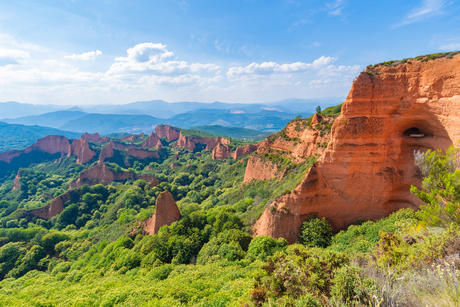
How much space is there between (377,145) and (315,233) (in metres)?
10.2

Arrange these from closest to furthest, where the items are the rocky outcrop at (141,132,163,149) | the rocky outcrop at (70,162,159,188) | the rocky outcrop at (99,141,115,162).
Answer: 1. the rocky outcrop at (70,162,159,188)
2. the rocky outcrop at (99,141,115,162)
3. the rocky outcrop at (141,132,163,149)

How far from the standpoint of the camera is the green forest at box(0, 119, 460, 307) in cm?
784

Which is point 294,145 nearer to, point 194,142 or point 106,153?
point 106,153

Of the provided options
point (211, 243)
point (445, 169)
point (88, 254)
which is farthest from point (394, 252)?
point (88, 254)

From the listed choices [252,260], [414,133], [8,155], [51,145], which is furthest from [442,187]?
[8,155]

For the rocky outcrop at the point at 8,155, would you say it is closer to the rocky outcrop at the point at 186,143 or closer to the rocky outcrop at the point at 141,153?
the rocky outcrop at the point at 141,153

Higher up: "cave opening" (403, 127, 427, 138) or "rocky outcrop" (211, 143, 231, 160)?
"cave opening" (403, 127, 427, 138)

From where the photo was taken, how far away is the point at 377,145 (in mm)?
19906

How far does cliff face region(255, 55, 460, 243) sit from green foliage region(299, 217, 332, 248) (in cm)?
71

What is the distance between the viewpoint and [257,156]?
46438 millimetres

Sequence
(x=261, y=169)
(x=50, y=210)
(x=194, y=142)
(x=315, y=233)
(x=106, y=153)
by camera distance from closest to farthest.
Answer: (x=315, y=233) → (x=261, y=169) → (x=50, y=210) → (x=106, y=153) → (x=194, y=142)

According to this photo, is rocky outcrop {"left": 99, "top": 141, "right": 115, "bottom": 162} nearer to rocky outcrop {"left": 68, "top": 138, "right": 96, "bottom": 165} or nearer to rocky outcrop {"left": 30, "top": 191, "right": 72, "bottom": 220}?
rocky outcrop {"left": 68, "top": 138, "right": 96, "bottom": 165}

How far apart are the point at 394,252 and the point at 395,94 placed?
1424 cm

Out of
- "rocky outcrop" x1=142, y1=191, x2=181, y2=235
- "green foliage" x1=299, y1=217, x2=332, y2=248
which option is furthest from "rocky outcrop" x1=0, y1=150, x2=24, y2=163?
"green foliage" x1=299, y1=217, x2=332, y2=248
